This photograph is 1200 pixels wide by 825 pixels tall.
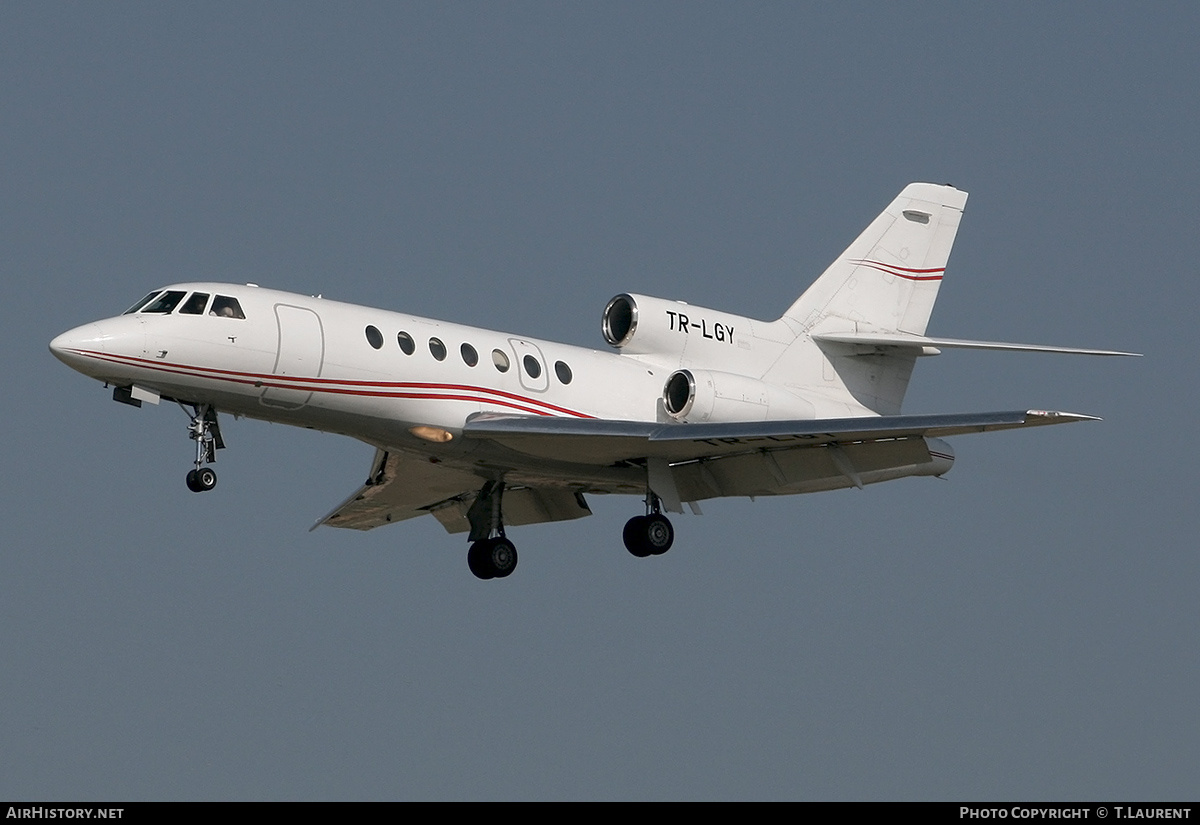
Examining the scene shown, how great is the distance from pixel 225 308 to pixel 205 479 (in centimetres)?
195

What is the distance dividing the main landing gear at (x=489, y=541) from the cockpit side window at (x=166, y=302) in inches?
218

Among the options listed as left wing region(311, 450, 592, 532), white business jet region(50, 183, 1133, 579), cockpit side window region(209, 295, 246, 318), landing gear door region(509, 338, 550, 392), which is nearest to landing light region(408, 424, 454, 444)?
white business jet region(50, 183, 1133, 579)

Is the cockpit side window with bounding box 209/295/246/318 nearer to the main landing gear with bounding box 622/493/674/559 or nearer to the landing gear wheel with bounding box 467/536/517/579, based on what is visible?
the landing gear wheel with bounding box 467/536/517/579

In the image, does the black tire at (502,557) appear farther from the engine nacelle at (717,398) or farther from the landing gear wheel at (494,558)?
the engine nacelle at (717,398)

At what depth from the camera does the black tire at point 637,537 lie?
75.0ft

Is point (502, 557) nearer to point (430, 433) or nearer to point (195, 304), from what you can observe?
point (430, 433)

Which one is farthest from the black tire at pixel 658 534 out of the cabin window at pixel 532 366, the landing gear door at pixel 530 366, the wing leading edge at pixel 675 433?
the cabin window at pixel 532 366

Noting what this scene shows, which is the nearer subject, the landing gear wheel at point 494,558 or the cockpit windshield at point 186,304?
the cockpit windshield at point 186,304

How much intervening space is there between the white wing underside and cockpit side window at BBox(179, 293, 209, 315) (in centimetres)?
338

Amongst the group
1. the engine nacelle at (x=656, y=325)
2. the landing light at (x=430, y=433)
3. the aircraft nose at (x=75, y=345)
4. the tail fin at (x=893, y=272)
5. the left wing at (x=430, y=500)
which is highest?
the tail fin at (x=893, y=272)

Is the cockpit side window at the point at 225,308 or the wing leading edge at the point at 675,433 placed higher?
the cockpit side window at the point at 225,308

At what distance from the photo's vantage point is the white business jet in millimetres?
20312

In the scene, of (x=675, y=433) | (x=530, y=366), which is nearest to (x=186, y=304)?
(x=530, y=366)
